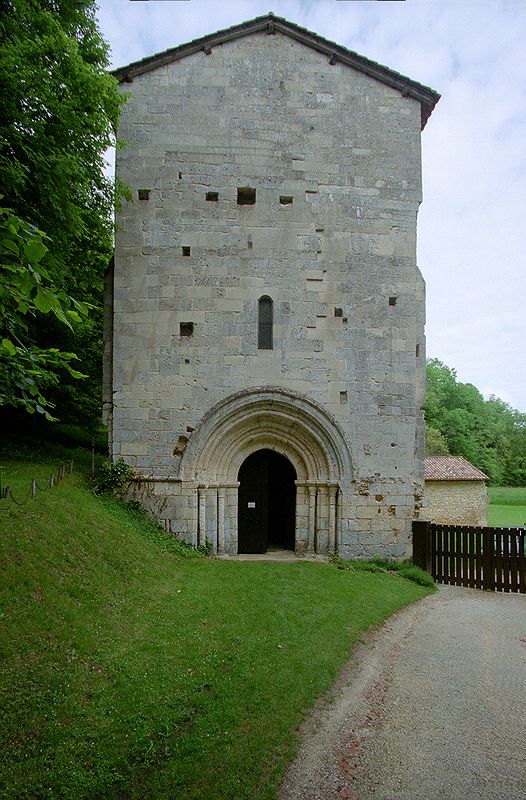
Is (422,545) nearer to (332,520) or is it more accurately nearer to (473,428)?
(332,520)

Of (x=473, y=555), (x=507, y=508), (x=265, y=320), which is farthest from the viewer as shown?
(x=507, y=508)

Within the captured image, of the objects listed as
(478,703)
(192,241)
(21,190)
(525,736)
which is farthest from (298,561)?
(21,190)

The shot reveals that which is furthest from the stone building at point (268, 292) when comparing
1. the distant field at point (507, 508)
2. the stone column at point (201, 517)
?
the distant field at point (507, 508)

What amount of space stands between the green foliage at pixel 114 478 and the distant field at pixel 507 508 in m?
19.7

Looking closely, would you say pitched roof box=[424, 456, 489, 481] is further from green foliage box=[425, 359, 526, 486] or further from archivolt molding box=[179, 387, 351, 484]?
green foliage box=[425, 359, 526, 486]

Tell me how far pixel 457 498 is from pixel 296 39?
18001mm

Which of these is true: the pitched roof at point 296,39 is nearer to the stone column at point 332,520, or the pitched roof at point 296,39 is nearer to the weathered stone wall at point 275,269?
the weathered stone wall at point 275,269

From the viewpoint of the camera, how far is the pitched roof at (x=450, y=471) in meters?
21.9

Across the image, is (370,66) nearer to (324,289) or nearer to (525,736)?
(324,289)

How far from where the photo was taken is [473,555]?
10367 mm

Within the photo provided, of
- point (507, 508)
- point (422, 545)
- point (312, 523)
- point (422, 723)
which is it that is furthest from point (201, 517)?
point (507, 508)

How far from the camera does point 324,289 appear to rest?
37.8 feet

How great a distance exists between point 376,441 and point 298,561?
3125 millimetres

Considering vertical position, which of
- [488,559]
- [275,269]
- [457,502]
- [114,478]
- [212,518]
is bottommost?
[457,502]
